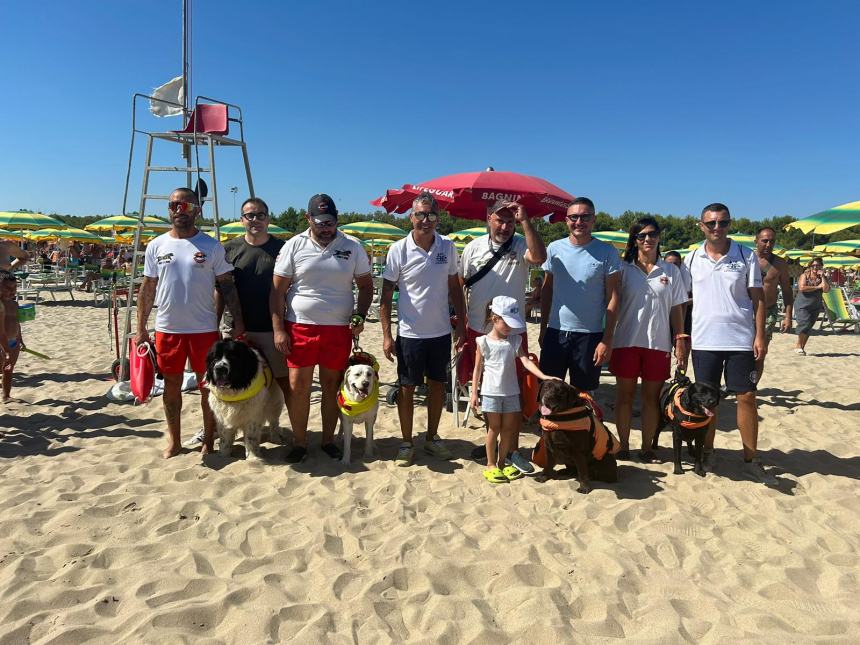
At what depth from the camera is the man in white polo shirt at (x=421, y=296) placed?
3.98m

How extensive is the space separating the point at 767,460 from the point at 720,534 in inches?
63.8

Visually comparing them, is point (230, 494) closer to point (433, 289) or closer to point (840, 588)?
point (433, 289)

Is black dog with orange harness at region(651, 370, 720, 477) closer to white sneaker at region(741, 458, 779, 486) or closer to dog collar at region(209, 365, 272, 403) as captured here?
white sneaker at region(741, 458, 779, 486)

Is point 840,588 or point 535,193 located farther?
point 535,193

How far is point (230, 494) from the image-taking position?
360 cm

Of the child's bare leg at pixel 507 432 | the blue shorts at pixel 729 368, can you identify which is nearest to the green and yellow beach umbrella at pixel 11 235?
the child's bare leg at pixel 507 432

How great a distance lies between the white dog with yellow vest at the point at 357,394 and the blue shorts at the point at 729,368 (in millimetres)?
2315

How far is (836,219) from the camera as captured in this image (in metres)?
5.20

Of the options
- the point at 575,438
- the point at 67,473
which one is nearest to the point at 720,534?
the point at 575,438

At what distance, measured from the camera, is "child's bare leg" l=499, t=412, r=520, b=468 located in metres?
3.88

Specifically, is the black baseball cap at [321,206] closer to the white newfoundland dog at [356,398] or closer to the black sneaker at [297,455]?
the white newfoundland dog at [356,398]

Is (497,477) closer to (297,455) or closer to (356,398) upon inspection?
(356,398)

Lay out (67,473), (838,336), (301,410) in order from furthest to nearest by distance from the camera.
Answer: (838,336) → (301,410) → (67,473)

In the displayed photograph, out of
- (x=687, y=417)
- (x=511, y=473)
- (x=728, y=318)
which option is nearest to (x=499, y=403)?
(x=511, y=473)
